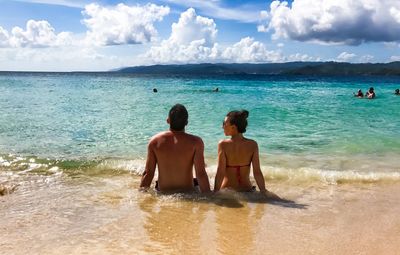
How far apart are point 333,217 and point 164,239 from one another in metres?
2.21

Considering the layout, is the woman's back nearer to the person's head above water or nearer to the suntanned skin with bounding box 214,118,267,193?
the suntanned skin with bounding box 214,118,267,193

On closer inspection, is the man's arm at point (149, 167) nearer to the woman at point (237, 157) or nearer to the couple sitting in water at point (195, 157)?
the couple sitting in water at point (195, 157)

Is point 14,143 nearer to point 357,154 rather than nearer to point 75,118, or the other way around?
point 75,118

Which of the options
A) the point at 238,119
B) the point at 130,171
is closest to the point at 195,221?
the point at 238,119

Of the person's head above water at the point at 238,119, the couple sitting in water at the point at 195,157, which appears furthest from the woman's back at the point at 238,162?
the person's head above water at the point at 238,119

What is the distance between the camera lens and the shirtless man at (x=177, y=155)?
614 centimetres

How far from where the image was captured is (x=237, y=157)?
632 centimetres

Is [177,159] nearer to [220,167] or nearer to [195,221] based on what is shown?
[220,167]

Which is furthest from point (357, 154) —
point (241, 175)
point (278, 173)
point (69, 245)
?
point (69, 245)

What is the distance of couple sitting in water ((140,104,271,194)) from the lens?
616cm

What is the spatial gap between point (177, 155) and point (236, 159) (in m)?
0.84

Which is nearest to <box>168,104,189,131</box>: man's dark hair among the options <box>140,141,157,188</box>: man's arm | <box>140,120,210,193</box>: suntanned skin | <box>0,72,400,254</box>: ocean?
<box>140,120,210,193</box>: suntanned skin

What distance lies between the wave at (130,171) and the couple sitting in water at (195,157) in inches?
62.3

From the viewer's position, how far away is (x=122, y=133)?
14.4 metres
